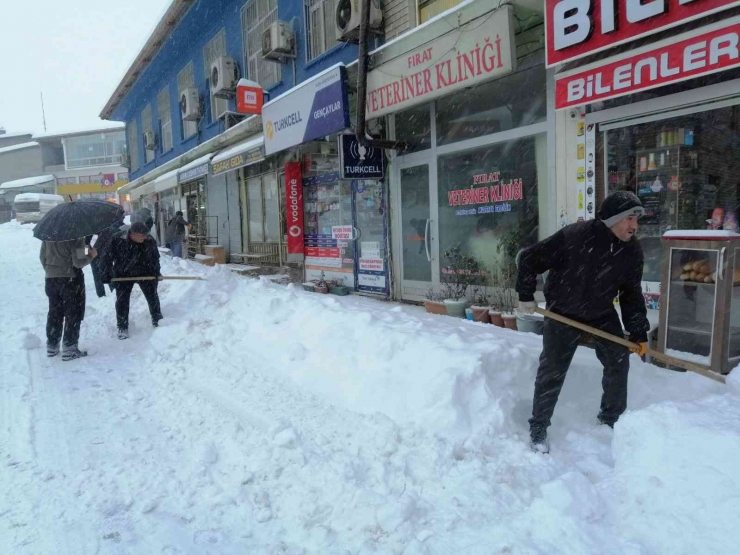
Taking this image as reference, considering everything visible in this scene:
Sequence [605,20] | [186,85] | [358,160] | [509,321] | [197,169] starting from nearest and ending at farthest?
[605,20]
[509,321]
[358,160]
[197,169]
[186,85]

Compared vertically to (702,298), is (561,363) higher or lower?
lower

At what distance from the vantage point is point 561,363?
3324mm

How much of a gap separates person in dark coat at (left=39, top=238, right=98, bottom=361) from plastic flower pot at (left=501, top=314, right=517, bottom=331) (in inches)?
194

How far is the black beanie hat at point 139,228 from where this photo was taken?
6.71 meters

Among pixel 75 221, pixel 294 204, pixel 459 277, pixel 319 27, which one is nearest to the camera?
pixel 75 221

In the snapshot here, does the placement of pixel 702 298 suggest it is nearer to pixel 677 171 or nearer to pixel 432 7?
pixel 677 171

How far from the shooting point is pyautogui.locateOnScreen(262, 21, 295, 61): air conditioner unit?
10.3 metres

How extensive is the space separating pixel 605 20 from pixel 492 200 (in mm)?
2741

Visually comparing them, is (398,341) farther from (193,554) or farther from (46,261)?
(46,261)

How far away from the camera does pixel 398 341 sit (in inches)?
176

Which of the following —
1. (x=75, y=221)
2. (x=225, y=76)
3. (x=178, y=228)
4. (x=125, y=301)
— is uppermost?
(x=225, y=76)

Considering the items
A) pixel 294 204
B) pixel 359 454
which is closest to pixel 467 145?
pixel 294 204

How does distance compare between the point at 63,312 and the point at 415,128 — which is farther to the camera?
the point at 415,128

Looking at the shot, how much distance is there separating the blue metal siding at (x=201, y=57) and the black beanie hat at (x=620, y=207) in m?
6.66
